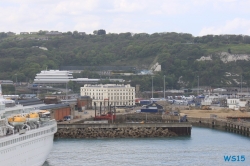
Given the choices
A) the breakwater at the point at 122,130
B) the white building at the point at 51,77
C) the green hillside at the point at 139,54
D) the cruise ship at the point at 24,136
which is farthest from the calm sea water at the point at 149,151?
the green hillside at the point at 139,54

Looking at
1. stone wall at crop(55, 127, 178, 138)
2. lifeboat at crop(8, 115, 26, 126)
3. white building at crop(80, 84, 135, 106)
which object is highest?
white building at crop(80, 84, 135, 106)

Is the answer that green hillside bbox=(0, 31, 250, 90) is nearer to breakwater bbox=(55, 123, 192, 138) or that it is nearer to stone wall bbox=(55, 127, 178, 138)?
breakwater bbox=(55, 123, 192, 138)

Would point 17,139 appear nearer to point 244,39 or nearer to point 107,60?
point 107,60

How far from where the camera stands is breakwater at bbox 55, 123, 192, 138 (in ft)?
201

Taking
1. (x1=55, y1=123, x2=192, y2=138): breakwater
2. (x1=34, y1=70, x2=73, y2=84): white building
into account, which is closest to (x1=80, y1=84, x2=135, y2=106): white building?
(x1=34, y1=70, x2=73, y2=84): white building

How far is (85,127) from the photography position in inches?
2441

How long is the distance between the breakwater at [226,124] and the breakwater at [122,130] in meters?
6.82

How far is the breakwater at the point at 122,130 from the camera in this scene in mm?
61375

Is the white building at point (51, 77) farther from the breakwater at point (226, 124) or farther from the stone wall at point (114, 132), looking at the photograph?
the stone wall at point (114, 132)

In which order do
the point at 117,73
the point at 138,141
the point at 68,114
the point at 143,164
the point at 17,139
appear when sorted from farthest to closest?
the point at 117,73
the point at 68,114
the point at 138,141
the point at 143,164
the point at 17,139

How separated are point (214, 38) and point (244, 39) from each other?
231 inches

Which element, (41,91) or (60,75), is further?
(60,75)

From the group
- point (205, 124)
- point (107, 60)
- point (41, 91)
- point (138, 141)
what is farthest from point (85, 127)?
point (107, 60)

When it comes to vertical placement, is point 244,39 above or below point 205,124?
above
